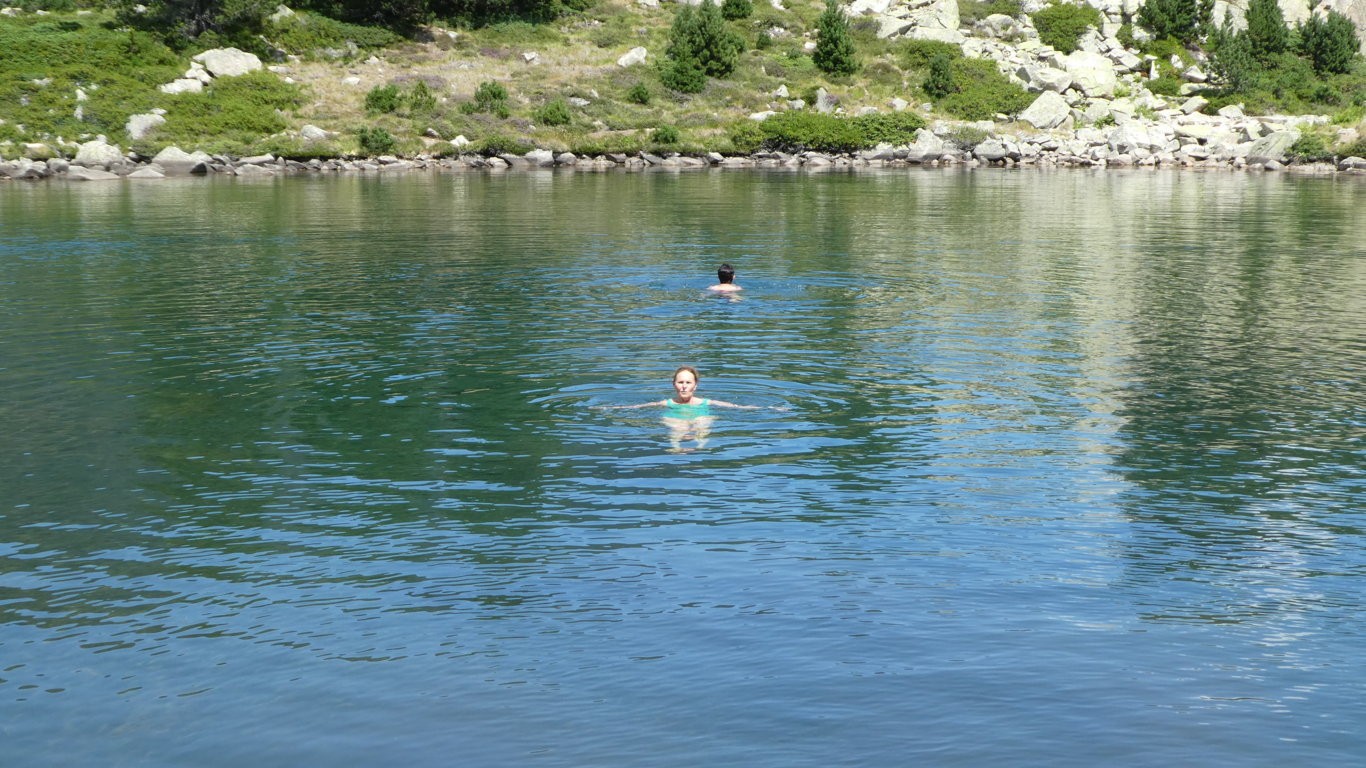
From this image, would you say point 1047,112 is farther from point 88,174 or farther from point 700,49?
point 88,174

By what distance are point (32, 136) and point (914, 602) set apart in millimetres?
72060

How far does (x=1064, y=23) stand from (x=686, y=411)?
316ft

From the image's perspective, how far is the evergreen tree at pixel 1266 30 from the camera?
98438mm

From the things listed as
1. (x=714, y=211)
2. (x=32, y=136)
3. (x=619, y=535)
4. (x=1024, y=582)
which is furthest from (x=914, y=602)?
(x=32, y=136)

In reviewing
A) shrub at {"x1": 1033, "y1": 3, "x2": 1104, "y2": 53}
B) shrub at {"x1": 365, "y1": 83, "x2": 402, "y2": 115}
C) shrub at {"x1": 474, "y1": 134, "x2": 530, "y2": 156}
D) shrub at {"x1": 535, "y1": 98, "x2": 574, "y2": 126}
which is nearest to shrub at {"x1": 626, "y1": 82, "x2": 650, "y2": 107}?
shrub at {"x1": 535, "y1": 98, "x2": 574, "y2": 126}

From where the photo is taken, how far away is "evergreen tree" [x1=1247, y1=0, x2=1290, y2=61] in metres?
98.4

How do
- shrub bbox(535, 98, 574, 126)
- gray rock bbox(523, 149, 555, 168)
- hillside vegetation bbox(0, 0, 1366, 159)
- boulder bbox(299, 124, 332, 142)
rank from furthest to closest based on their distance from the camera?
shrub bbox(535, 98, 574, 126), gray rock bbox(523, 149, 555, 168), hillside vegetation bbox(0, 0, 1366, 159), boulder bbox(299, 124, 332, 142)

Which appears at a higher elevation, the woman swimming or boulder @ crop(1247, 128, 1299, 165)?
boulder @ crop(1247, 128, 1299, 165)

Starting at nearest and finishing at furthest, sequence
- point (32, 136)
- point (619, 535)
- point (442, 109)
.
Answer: point (619, 535)
point (32, 136)
point (442, 109)

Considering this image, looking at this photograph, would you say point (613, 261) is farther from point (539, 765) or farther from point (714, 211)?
point (539, 765)

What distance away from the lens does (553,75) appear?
90.1 metres

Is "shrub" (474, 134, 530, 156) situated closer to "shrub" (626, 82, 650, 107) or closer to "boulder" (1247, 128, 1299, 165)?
"shrub" (626, 82, 650, 107)

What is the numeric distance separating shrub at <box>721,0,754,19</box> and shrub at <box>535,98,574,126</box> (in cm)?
2484

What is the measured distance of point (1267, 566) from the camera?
12.1 metres
